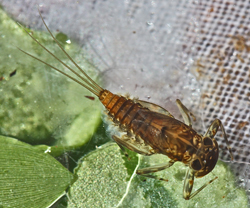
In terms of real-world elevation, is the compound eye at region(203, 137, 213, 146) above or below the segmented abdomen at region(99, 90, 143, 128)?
below

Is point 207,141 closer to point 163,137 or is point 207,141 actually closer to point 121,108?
point 163,137

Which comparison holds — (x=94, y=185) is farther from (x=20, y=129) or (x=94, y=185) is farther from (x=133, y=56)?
(x=133, y=56)

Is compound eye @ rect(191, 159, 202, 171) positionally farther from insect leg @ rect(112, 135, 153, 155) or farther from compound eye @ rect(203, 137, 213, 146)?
insect leg @ rect(112, 135, 153, 155)

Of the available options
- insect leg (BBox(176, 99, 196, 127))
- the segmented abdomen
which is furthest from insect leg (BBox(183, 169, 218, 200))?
the segmented abdomen

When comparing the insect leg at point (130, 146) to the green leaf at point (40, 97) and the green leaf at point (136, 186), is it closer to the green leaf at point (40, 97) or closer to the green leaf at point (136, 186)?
the green leaf at point (136, 186)

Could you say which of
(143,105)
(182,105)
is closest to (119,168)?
(143,105)
